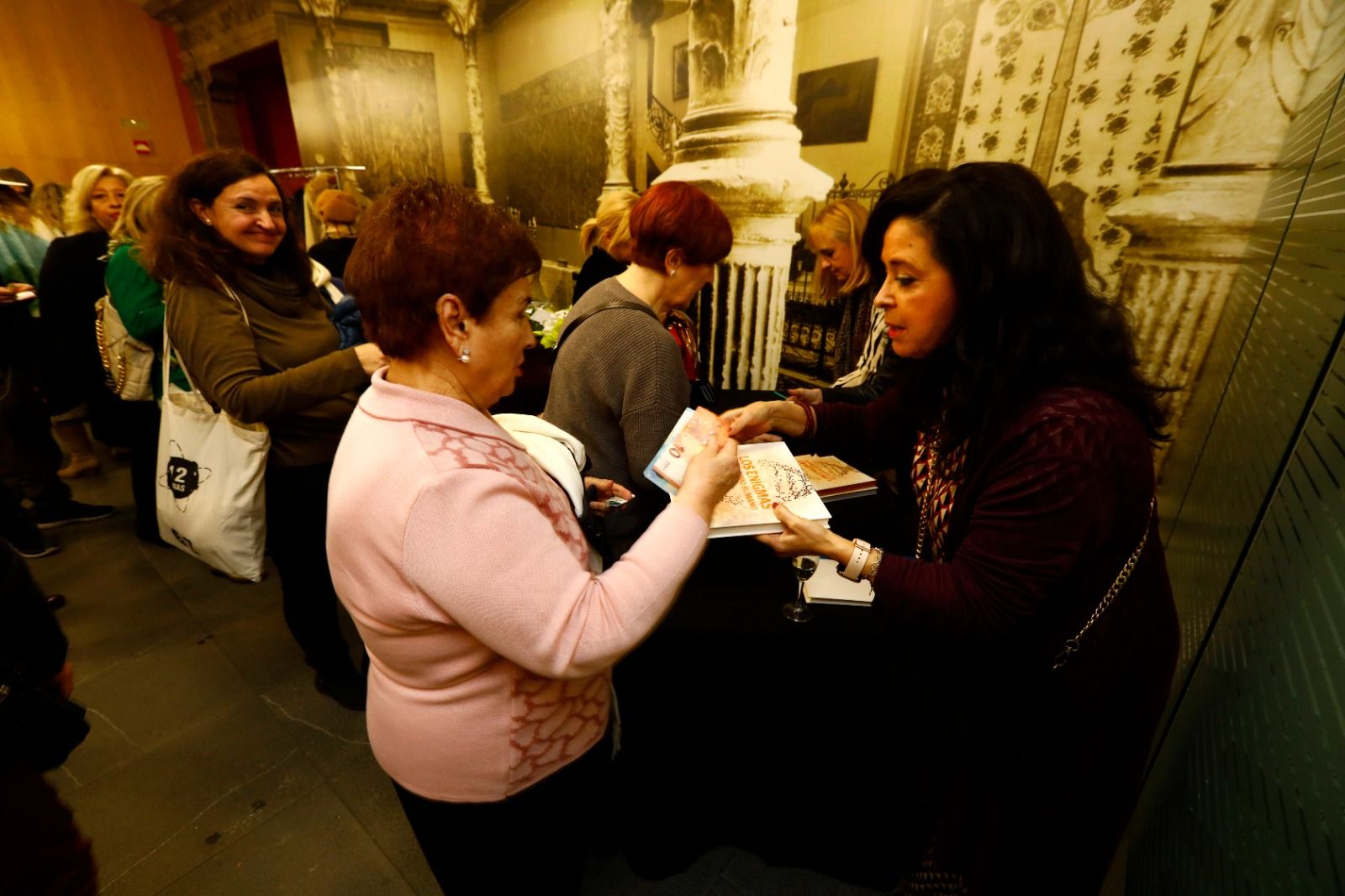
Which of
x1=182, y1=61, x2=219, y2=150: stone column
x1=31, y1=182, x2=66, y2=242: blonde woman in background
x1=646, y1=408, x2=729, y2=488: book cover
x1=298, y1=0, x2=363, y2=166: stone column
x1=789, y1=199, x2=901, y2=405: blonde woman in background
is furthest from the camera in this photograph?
x1=182, y1=61, x2=219, y2=150: stone column

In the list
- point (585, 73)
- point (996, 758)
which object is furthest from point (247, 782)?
point (585, 73)

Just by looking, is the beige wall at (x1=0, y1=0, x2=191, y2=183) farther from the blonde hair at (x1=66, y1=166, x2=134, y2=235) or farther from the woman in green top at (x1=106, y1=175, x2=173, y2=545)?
the woman in green top at (x1=106, y1=175, x2=173, y2=545)

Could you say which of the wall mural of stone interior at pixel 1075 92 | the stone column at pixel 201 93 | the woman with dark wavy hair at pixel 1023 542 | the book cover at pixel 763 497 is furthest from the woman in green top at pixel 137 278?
the stone column at pixel 201 93

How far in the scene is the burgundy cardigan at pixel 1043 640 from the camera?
38.6 inches

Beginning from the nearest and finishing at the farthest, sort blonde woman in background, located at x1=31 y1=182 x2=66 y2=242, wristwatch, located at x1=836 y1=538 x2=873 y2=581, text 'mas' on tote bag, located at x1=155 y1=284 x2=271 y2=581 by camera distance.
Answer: wristwatch, located at x1=836 y1=538 x2=873 y2=581
text 'mas' on tote bag, located at x1=155 y1=284 x2=271 y2=581
blonde woman in background, located at x1=31 y1=182 x2=66 y2=242

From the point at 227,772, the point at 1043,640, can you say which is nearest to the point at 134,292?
the point at 227,772

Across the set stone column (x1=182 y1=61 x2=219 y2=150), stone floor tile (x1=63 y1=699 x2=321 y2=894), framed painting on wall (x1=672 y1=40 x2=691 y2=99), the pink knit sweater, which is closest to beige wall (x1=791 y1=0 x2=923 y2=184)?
framed painting on wall (x1=672 y1=40 x2=691 y2=99)

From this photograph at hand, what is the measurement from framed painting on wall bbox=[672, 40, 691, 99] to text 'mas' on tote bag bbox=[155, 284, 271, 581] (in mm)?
3087

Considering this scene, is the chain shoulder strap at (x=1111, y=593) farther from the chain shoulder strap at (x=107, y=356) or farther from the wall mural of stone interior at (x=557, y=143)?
the wall mural of stone interior at (x=557, y=143)

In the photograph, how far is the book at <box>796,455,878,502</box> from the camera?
1.78 m

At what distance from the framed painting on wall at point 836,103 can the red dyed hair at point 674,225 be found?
1525 millimetres

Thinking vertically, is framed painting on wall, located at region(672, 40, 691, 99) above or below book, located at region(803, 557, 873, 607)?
above

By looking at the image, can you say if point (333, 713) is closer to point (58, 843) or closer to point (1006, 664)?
point (58, 843)

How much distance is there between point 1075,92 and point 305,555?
133 inches
